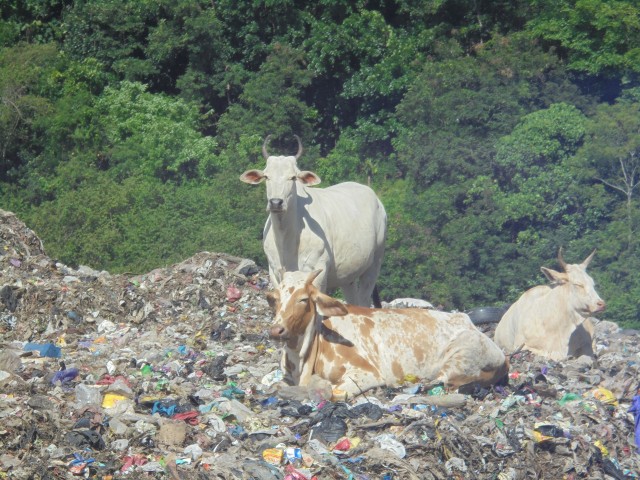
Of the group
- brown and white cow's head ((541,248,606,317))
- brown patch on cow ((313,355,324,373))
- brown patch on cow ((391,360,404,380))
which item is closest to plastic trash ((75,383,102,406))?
brown patch on cow ((313,355,324,373))

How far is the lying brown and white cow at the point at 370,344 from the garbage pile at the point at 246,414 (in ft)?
0.52

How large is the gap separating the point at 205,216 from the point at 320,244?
30.8 feet

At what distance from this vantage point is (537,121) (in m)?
21.0

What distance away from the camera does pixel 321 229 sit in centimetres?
1123

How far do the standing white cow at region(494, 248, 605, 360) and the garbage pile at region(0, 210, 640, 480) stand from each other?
0.43 m

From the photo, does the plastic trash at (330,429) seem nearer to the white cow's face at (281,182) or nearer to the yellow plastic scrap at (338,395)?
the yellow plastic scrap at (338,395)

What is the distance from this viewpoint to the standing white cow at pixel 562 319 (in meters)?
12.4

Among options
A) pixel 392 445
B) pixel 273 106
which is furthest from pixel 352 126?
pixel 392 445

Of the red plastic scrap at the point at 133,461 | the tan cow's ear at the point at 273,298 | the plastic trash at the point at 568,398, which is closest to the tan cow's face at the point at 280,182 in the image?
the tan cow's ear at the point at 273,298

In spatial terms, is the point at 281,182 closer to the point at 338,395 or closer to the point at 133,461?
the point at 338,395

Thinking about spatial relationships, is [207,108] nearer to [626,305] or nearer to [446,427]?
[626,305]

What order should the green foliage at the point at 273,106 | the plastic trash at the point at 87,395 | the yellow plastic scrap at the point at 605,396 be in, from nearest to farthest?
the plastic trash at the point at 87,395 → the yellow plastic scrap at the point at 605,396 → the green foliage at the point at 273,106

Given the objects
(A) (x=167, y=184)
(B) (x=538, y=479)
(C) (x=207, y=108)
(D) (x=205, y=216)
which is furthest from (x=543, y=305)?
(C) (x=207, y=108)

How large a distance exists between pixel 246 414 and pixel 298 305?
1.01 metres
